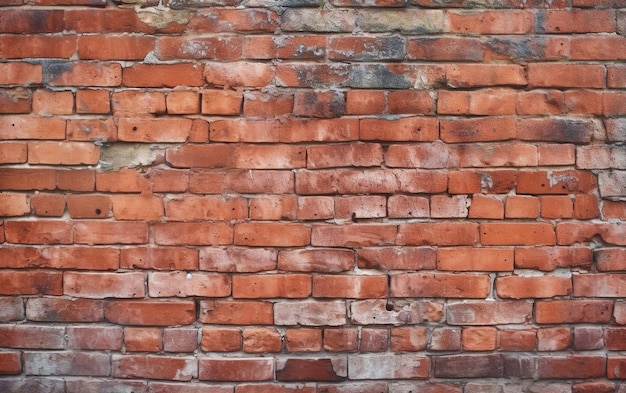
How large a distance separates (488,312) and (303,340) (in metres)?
0.68

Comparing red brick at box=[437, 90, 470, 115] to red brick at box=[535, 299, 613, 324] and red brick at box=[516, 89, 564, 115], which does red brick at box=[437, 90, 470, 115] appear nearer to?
red brick at box=[516, 89, 564, 115]

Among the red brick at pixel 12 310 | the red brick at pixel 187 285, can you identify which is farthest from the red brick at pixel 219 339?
the red brick at pixel 12 310

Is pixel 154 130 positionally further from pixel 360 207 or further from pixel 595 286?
pixel 595 286

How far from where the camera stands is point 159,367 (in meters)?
1.93

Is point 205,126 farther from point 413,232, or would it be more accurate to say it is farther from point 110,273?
point 413,232

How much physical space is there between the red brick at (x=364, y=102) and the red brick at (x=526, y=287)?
30.3 inches

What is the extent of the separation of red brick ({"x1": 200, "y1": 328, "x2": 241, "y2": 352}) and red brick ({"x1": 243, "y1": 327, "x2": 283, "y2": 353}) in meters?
0.03

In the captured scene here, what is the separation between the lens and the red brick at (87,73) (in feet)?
6.35

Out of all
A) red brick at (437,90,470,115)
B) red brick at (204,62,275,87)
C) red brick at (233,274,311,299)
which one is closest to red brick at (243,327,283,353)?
red brick at (233,274,311,299)

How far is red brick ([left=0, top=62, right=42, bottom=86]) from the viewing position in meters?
1.94

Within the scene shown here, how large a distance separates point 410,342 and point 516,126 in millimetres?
878

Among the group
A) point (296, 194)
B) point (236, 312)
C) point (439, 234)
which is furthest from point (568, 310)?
point (236, 312)

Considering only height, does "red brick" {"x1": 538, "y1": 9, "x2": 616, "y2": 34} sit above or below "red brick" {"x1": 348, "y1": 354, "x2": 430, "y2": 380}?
above

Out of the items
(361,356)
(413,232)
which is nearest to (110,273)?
(361,356)
